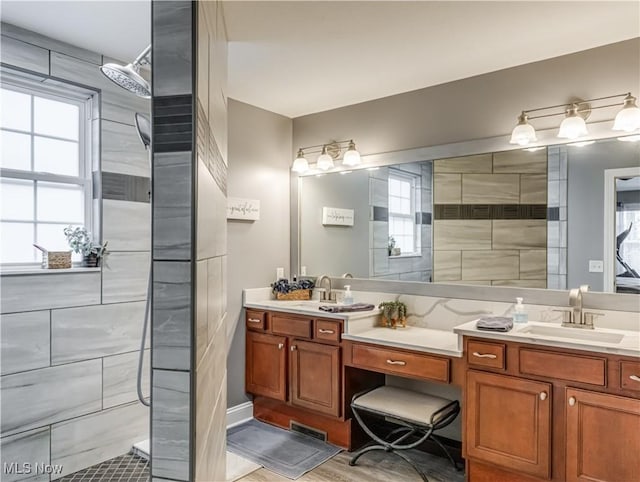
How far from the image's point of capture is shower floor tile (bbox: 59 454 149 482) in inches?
95.2

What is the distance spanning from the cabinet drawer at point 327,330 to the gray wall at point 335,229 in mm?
663

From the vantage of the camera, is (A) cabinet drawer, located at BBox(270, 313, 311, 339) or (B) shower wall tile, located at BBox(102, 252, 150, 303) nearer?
(B) shower wall tile, located at BBox(102, 252, 150, 303)

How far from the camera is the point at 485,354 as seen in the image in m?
2.29

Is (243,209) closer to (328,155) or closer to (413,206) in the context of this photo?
(328,155)

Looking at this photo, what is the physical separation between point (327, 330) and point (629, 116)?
2.18 meters

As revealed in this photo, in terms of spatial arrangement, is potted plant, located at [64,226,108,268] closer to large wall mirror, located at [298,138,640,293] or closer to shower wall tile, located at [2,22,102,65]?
shower wall tile, located at [2,22,102,65]

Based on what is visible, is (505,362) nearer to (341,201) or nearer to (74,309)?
(341,201)

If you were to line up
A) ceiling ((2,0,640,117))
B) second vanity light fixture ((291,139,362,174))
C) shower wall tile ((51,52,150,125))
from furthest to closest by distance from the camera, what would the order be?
second vanity light fixture ((291,139,362,174))
shower wall tile ((51,52,150,125))
ceiling ((2,0,640,117))

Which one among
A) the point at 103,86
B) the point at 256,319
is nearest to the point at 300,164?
the point at 256,319

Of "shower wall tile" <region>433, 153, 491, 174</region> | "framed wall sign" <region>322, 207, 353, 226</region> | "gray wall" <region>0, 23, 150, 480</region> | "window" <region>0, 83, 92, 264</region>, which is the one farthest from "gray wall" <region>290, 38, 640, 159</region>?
"window" <region>0, 83, 92, 264</region>

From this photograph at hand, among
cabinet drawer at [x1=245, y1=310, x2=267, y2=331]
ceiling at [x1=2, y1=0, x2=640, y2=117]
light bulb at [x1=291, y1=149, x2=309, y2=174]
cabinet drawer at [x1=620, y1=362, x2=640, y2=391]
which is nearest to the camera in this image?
cabinet drawer at [x1=620, y1=362, x2=640, y2=391]

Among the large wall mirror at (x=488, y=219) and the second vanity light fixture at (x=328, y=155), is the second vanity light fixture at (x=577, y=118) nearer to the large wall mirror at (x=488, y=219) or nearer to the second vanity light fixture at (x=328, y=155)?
the large wall mirror at (x=488, y=219)

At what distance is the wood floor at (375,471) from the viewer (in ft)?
8.33

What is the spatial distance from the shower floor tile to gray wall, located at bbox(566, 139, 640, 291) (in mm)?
2832
